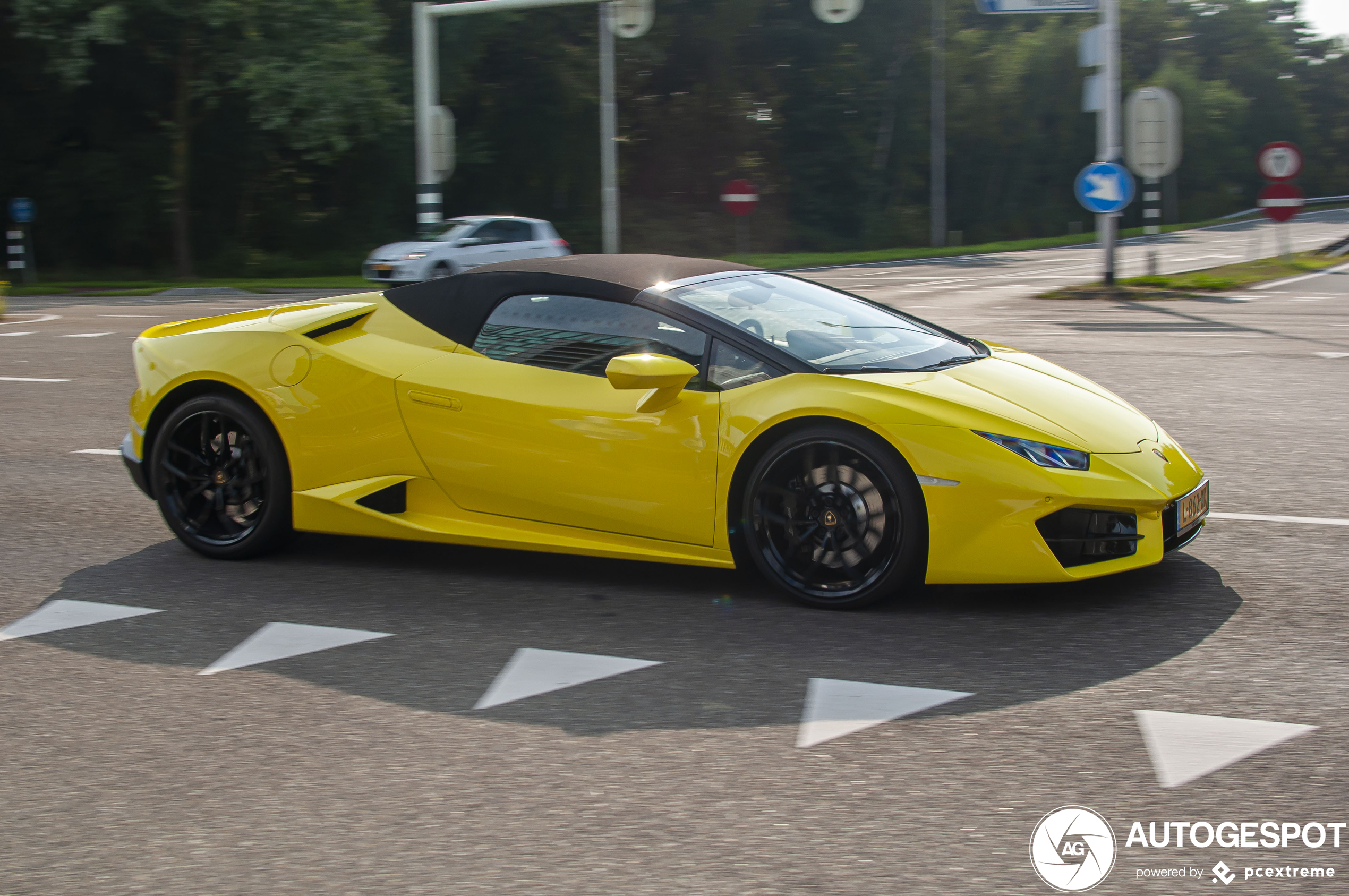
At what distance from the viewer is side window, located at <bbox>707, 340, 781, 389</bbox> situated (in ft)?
15.5

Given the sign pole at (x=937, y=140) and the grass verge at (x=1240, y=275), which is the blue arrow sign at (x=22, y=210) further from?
the sign pole at (x=937, y=140)

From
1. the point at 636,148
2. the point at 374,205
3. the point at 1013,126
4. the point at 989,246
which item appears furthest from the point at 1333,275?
the point at 1013,126

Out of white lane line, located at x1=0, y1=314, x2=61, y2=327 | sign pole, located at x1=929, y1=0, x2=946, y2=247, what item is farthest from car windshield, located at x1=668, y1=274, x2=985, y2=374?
sign pole, located at x1=929, y1=0, x2=946, y2=247

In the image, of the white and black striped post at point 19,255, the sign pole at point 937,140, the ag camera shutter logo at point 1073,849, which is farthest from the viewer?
the sign pole at point 937,140

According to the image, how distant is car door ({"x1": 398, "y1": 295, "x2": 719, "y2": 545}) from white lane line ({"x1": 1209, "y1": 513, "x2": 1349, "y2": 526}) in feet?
8.29

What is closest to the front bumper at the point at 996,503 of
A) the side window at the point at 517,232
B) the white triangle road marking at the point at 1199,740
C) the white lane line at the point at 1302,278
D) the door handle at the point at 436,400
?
the white triangle road marking at the point at 1199,740

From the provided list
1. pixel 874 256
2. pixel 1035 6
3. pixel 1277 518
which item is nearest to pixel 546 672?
pixel 1277 518

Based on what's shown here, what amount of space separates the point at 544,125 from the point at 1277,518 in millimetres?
41128

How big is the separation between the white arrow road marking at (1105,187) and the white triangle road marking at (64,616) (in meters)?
16.3

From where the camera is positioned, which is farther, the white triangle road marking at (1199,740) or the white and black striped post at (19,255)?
the white and black striped post at (19,255)

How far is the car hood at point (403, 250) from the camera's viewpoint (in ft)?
75.4

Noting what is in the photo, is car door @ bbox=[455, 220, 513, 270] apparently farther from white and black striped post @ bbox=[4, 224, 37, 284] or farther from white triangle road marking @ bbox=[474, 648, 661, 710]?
white triangle road marking @ bbox=[474, 648, 661, 710]

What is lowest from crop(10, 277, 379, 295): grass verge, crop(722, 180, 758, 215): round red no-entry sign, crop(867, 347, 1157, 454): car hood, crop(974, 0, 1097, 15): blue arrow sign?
crop(867, 347, 1157, 454): car hood

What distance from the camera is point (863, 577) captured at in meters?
4.54
